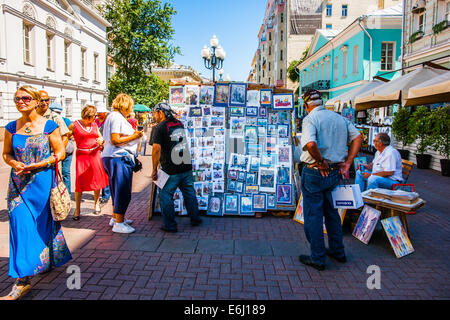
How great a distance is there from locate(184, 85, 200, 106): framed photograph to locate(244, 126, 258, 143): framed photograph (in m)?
0.96

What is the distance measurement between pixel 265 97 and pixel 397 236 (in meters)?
2.88

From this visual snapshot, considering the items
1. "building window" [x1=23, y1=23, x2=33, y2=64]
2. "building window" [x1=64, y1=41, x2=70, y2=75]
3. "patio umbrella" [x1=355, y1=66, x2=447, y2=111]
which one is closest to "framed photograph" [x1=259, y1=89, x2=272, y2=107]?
"patio umbrella" [x1=355, y1=66, x2=447, y2=111]

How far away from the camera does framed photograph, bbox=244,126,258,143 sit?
5.63m

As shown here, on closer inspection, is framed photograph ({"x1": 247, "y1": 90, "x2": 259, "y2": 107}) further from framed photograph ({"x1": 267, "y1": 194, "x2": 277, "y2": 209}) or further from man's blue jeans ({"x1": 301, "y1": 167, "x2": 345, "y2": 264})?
man's blue jeans ({"x1": 301, "y1": 167, "x2": 345, "y2": 264})

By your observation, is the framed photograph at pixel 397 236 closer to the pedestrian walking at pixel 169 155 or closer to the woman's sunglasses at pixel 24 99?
the pedestrian walking at pixel 169 155

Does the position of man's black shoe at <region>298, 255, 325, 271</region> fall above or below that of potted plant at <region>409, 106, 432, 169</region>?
below

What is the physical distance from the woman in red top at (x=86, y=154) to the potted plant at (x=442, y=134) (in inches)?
373

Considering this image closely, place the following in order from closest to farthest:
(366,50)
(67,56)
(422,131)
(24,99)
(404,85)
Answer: (24,99), (404,85), (422,131), (366,50), (67,56)

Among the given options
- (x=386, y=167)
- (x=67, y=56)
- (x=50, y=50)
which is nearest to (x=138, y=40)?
(x=67, y=56)

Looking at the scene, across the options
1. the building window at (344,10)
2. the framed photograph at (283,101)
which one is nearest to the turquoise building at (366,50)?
the building window at (344,10)

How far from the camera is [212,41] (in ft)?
46.9

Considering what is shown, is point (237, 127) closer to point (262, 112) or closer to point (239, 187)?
point (262, 112)

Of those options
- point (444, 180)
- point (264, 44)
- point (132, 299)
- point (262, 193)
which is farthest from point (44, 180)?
point (264, 44)

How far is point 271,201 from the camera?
217 inches
